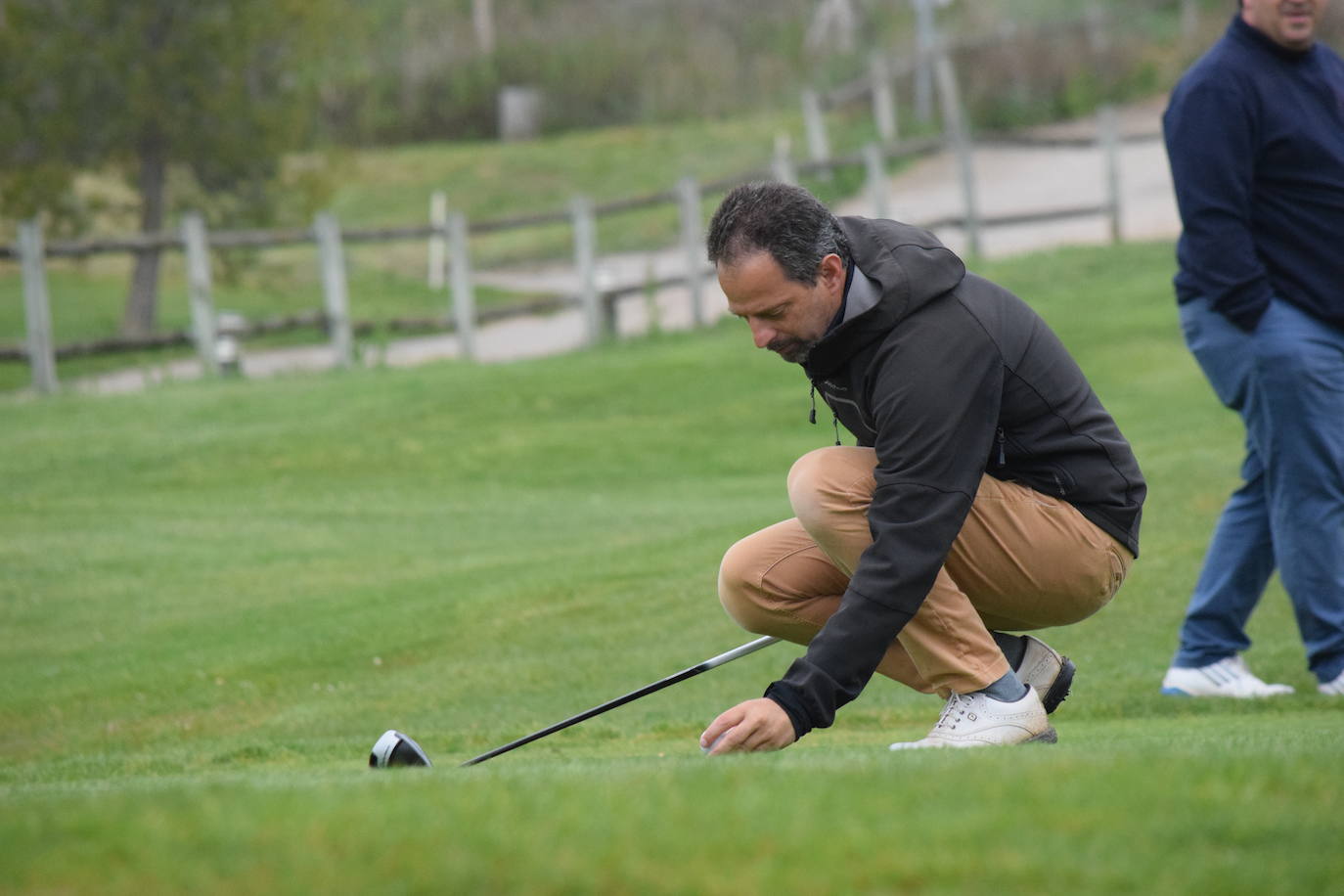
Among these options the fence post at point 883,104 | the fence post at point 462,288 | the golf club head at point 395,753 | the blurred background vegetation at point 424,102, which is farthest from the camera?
the fence post at point 883,104

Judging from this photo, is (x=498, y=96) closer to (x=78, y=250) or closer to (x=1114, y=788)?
(x=78, y=250)

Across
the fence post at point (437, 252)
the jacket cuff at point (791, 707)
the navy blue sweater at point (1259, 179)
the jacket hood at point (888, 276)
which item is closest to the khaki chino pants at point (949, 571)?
the jacket hood at point (888, 276)

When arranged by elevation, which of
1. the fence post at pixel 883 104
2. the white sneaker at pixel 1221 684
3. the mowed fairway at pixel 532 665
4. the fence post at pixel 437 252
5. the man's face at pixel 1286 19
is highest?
the fence post at pixel 883 104

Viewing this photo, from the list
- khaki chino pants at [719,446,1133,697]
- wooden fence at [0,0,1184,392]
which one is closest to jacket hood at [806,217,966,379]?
khaki chino pants at [719,446,1133,697]

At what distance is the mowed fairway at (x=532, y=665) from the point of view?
2.86m

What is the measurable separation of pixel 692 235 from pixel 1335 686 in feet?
45.2

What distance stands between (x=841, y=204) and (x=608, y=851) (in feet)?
87.7

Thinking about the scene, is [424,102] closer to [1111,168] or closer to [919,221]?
[919,221]

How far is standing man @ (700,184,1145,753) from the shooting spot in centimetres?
430

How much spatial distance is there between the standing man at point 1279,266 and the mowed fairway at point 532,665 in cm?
52

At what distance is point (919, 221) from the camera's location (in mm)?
24625

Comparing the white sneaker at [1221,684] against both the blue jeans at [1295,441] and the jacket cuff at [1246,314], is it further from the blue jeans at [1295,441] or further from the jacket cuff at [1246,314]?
the jacket cuff at [1246,314]

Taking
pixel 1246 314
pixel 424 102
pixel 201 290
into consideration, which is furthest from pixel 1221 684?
pixel 424 102

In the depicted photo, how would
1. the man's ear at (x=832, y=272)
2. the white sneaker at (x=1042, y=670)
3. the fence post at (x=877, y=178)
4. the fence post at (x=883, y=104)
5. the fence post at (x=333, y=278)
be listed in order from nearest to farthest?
the man's ear at (x=832, y=272), the white sneaker at (x=1042, y=670), the fence post at (x=333, y=278), the fence post at (x=877, y=178), the fence post at (x=883, y=104)
